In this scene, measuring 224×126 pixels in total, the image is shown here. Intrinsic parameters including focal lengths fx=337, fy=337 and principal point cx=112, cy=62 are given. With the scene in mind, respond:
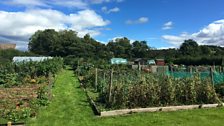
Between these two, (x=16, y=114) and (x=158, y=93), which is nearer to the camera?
(x=16, y=114)

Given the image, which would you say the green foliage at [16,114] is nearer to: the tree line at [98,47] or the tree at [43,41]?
the tree line at [98,47]

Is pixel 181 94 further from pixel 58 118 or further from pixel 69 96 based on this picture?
pixel 69 96

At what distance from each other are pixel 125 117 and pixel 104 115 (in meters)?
0.77

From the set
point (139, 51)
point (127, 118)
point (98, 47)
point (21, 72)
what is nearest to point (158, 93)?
point (127, 118)

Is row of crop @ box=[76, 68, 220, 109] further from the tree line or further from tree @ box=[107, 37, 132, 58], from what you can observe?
tree @ box=[107, 37, 132, 58]

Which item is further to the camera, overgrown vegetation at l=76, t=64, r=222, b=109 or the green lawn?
overgrown vegetation at l=76, t=64, r=222, b=109

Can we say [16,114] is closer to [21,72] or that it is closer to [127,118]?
[127,118]

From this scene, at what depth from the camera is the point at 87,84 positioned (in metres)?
23.0

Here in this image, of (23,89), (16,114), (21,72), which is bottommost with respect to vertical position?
(16,114)

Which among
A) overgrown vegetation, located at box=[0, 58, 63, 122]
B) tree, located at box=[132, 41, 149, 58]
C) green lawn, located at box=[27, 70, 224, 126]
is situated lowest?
green lawn, located at box=[27, 70, 224, 126]

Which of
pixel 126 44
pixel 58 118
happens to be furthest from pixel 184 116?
pixel 126 44

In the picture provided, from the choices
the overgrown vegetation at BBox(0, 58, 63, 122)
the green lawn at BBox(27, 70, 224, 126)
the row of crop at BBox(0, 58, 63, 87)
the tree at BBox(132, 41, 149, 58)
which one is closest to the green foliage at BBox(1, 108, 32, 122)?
the overgrown vegetation at BBox(0, 58, 63, 122)

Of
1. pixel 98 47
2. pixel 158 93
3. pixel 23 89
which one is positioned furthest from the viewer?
pixel 98 47

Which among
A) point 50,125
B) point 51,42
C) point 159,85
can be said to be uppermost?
point 51,42
